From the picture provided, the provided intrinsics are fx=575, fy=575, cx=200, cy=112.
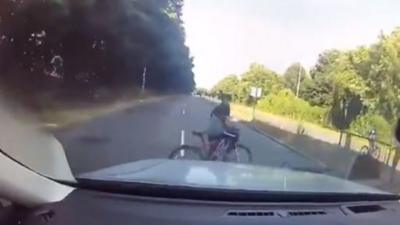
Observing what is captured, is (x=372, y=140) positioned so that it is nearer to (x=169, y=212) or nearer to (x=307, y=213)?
(x=307, y=213)

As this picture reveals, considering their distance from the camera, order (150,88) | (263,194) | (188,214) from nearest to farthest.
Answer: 1. (188,214)
2. (263,194)
3. (150,88)

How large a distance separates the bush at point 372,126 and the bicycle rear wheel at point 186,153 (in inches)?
29.5

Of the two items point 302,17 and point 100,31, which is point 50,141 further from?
point 302,17

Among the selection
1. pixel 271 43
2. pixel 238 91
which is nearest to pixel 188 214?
pixel 238 91

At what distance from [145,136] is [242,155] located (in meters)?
0.38

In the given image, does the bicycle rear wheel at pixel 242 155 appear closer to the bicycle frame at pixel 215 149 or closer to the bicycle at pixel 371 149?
the bicycle frame at pixel 215 149

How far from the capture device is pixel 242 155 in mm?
2189

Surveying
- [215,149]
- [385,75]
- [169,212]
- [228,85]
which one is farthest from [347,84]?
[169,212]

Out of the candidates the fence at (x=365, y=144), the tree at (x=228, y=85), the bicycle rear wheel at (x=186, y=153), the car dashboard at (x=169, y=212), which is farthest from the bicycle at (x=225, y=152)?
the fence at (x=365, y=144)

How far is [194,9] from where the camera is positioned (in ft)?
6.86

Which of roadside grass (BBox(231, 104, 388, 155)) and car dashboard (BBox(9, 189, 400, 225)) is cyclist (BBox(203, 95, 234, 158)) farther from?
car dashboard (BBox(9, 189, 400, 225))

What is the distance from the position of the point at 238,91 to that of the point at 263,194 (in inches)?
18.1

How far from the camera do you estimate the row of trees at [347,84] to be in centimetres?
225

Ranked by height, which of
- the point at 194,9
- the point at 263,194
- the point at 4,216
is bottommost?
the point at 4,216
